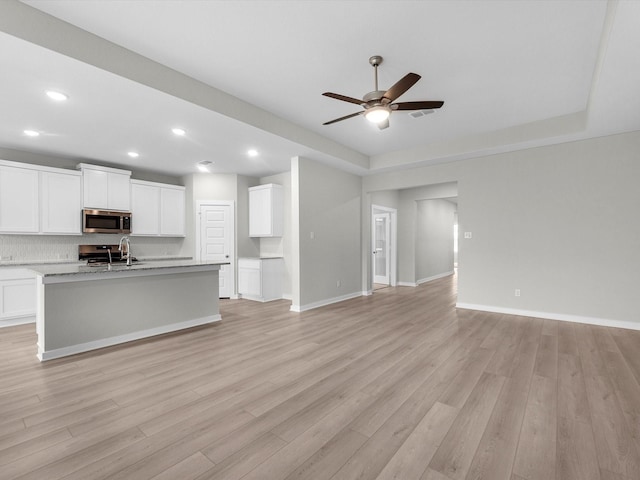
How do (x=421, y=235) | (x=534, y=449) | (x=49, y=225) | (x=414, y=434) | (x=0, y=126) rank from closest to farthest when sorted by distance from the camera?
(x=534, y=449)
(x=414, y=434)
(x=0, y=126)
(x=49, y=225)
(x=421, y=235)

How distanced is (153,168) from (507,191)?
660 cm

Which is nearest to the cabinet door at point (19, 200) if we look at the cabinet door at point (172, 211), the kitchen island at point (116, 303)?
the kitchen island at point (116, 303)

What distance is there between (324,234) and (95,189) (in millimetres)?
4188

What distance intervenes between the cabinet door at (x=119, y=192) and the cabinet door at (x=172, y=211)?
632mm

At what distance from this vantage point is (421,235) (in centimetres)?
861

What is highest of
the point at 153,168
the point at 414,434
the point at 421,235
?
the point at 153,168

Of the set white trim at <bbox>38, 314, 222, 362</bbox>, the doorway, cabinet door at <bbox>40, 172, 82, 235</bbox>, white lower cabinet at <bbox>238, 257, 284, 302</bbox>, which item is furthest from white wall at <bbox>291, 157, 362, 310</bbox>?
cabinet door at <bbox>40, 172, 82, 235</bbox>

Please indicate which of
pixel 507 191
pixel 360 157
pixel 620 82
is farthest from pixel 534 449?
pixel 360 157

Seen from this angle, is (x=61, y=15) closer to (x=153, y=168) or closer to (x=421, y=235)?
(x=153, y=168)

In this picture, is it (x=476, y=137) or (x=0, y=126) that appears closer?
(x=0, y=126)

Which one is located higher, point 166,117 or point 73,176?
point 166,117

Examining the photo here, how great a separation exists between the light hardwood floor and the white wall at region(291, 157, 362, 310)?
1.64 m

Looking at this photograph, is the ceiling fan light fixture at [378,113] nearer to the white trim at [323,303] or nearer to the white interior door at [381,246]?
the white trim at [323,303]

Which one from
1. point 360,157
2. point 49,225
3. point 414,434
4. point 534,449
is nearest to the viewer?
point 534,449
